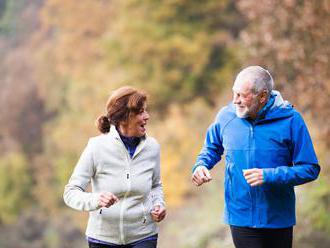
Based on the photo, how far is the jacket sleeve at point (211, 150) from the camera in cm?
522

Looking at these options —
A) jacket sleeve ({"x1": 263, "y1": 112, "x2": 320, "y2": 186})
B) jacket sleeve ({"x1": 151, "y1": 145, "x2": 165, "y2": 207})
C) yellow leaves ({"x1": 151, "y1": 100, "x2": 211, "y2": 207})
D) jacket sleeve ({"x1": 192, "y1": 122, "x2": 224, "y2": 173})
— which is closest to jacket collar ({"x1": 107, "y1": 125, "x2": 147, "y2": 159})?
jacket sleeve ({"x1": 151, "y1": 145, "x2": 165, "y2": 207})

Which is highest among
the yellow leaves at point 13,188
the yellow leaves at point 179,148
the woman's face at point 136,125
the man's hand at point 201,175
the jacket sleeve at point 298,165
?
the woman's face at point 136,125

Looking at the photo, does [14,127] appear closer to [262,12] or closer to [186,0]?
[186,0]

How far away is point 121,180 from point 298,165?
3.64 ft

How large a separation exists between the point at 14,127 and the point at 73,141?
24.5 ft

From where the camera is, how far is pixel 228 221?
5137 mm

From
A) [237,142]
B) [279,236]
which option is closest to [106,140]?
[237,142]

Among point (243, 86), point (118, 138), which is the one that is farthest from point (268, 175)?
point (118, 138)

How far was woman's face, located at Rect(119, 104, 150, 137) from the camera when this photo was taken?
17.0 feet

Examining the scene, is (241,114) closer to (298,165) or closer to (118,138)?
(298,165)

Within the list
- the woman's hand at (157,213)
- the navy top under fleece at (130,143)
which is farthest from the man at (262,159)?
the navy top under fleece at (130,143)

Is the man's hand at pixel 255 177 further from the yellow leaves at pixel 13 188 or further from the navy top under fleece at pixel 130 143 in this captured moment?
the yellow leaves at pixel 13 188

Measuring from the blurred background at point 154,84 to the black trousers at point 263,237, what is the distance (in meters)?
5.14

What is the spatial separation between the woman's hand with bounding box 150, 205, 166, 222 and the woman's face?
0.48 m
